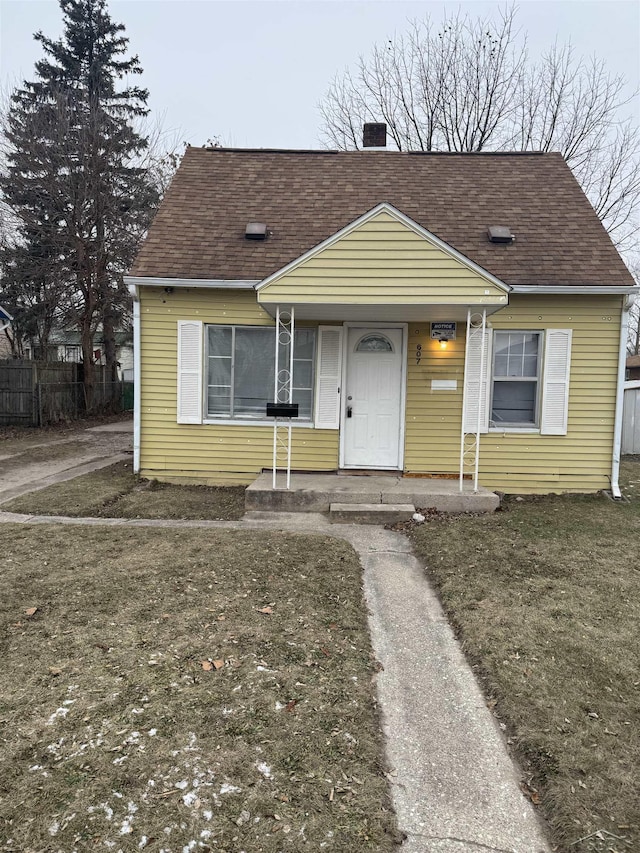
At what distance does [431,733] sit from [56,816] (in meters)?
1.72

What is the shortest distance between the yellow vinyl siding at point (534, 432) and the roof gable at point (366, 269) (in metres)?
1.49

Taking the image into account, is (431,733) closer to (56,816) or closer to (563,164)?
(56,816)

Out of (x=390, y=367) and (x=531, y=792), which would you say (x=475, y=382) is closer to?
(x=390, y=367)

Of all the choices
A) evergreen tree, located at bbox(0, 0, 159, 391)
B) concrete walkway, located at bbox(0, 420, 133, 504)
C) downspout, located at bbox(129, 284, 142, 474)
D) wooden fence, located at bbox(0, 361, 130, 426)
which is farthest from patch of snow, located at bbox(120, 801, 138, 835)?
evergreen tree, located at bbox(0, 0, 159, 391)

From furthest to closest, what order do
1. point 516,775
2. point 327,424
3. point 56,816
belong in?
point 327,424 < point 516,775 < point 56,816

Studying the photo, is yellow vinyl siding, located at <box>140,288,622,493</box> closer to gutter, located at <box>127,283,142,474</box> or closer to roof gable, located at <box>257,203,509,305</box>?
gutter, located at <box>127,283,142,474</box>

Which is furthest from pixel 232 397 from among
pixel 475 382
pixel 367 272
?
pixel 475 382

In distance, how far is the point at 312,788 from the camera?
7.21 feet

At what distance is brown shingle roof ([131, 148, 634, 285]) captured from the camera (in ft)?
26.4

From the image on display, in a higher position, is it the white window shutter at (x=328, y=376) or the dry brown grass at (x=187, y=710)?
the white window shutter at (x=328, y=376)

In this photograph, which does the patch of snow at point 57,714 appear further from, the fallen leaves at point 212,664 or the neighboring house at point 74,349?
the neighboring house at point 74,349

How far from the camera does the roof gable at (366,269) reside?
261 inches

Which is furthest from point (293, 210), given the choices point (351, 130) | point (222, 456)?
point (351, 130)

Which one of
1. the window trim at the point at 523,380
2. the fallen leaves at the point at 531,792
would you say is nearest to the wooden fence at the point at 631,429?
the window trim at the point at 523,380
